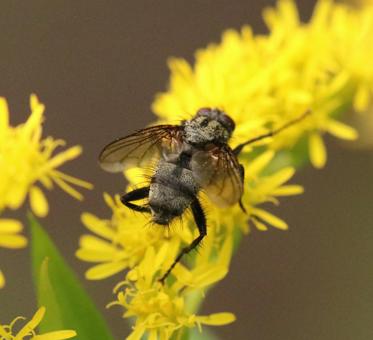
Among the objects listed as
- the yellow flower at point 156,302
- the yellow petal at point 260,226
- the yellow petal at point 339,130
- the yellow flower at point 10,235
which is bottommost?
the yellow flower at point 156,302

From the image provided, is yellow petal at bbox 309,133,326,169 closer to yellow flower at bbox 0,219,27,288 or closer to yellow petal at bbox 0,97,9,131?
yellow petal at bbox 0,97,9,131

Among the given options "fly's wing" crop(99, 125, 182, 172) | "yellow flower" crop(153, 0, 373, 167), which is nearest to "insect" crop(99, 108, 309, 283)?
"fly's wing" crop(99, 125, 182, 172)

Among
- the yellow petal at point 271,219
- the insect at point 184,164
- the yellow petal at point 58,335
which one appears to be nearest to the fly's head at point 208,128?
the insect at point 184,164

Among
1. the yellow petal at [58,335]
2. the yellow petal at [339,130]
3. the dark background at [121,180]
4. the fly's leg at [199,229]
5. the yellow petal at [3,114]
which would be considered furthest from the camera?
the dark background at [121,180]

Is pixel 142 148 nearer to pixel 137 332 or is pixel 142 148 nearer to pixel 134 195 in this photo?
pixel 134 195

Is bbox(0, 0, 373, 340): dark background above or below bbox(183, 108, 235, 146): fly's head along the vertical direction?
above

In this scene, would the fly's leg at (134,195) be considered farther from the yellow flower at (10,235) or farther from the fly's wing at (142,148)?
the yellow flower at (10,235)
